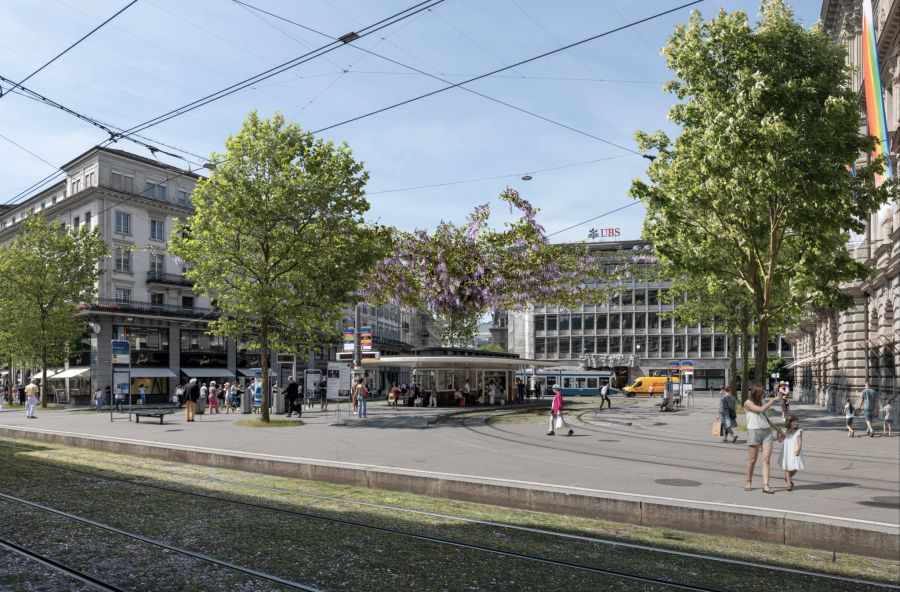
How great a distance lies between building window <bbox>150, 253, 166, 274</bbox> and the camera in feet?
214

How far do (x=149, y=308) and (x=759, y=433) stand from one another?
60.3 meters

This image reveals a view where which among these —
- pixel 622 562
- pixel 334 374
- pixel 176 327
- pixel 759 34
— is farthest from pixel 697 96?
pixel 176 327

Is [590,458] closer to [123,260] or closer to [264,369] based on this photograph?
[264,369]

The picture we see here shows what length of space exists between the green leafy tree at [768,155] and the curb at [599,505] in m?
10.7

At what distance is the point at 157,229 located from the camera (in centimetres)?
6656

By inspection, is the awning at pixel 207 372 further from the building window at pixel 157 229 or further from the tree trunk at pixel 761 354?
the tree trunk at pixel 761 354

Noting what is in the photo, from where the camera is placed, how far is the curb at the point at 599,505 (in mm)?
7590

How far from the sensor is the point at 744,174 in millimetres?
20484

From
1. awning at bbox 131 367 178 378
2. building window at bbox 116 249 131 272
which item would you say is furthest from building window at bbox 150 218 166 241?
awning at bbox 131 367 178 378

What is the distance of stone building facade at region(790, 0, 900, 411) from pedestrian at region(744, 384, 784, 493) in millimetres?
14401

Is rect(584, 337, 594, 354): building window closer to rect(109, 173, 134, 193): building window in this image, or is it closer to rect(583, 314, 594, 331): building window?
rect(583, 314, 594, 331): building window

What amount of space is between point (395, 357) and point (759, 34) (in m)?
25.6

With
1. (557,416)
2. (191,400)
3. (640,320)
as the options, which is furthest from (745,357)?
(640,320)

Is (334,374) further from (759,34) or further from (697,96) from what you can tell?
(759,34)
